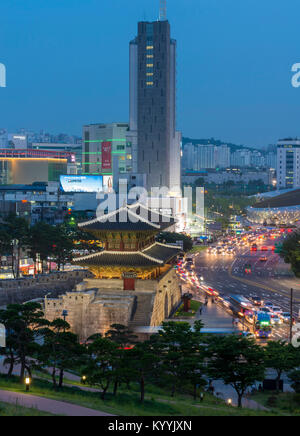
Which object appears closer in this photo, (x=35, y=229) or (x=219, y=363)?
(x=219, y=363)

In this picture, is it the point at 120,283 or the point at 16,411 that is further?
the point at 120,283

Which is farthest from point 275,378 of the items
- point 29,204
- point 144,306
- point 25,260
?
point 29,204

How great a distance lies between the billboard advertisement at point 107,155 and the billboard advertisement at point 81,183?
21.4 metres

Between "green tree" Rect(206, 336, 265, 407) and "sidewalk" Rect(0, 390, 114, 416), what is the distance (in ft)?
32.4

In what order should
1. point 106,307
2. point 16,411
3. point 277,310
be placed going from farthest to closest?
1. point 277,310
2. point 106,307
3. point 16,411

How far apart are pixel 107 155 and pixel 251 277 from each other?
76.4 m

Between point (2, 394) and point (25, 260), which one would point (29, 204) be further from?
point (2, 394)

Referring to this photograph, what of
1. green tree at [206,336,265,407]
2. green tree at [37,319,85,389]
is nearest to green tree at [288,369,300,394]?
green tree at [206,336,265,407]

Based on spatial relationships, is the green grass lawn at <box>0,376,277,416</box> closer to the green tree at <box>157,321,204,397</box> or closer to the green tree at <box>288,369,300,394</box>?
the green tree at <box>157,321,204,397</box>

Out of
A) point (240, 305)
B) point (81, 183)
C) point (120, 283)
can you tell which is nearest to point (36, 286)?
point (120, 283)

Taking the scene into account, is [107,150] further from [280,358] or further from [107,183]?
[280,358]

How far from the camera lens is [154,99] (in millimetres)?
140000

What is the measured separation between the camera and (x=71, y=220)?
109m
